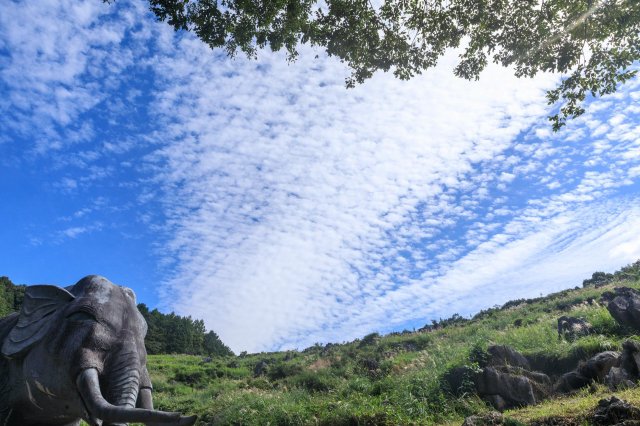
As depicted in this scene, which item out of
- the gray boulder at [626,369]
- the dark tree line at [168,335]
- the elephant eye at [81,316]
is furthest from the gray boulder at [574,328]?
the dark tree line at [168,335]

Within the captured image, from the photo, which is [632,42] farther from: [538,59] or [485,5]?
[485,5]

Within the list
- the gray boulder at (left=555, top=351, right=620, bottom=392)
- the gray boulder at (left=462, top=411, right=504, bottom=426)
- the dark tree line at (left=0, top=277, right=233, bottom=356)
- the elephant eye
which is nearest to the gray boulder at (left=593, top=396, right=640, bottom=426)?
the gray boulder at (left=462, top=411, right=504, bottom=426)

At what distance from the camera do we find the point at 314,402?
11781 mm

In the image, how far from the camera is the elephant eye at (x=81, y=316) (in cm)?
421

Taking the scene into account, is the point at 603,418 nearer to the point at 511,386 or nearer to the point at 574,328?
the point at 511,386

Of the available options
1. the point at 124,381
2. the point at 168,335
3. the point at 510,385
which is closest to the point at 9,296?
the point at 168,335

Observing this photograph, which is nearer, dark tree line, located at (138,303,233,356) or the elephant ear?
the elephant ear

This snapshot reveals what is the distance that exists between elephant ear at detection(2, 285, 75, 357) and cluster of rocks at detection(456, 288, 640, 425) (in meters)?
5.92

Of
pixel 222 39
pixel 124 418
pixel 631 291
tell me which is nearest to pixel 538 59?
pixel 222 39

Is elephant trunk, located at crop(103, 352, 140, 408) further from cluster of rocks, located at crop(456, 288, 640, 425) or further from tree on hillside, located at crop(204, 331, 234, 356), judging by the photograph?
tree on hillside, located at crop(204, 331, 234, 356)

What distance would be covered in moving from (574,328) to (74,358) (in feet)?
42.1

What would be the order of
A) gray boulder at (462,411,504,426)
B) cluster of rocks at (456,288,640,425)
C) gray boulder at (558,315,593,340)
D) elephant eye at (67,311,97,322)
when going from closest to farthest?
elephant eye at (67,311,97,322) < gray boulder at (462,411,504,426) < cluster of rocks at (456,288,640,425) < gray boulder at (558,315,593,340)

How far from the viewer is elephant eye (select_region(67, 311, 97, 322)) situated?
4207mm

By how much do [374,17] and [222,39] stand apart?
333cm
